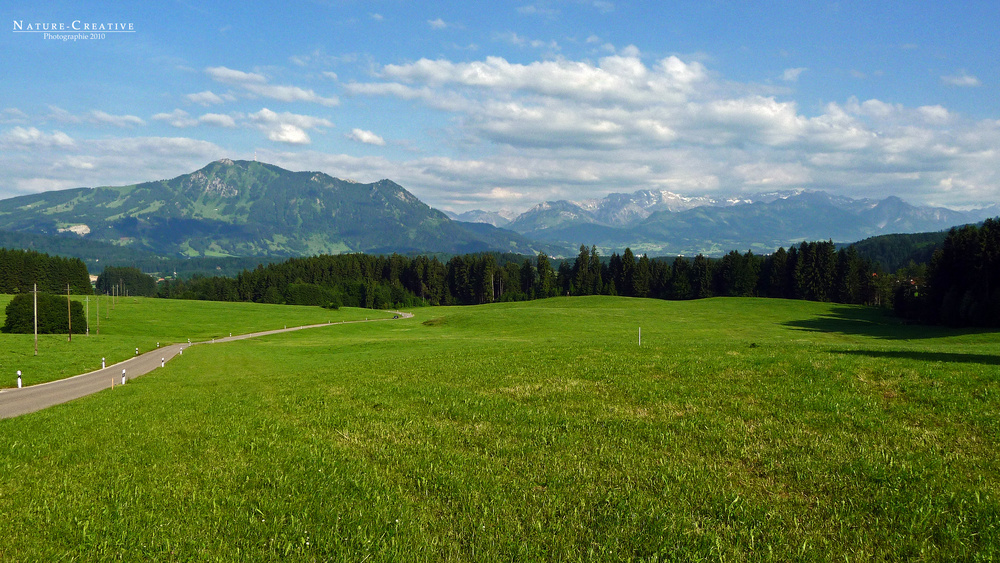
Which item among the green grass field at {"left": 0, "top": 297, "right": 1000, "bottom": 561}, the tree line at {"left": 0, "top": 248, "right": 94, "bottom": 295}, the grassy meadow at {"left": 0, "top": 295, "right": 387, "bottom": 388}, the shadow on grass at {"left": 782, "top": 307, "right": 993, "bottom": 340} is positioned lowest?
the grassy meadow at {"left": 0, "top": 295, "right": 387, "bottom": 388}

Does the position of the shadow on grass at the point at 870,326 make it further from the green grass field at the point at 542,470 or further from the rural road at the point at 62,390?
the rural road at the point at 62,390

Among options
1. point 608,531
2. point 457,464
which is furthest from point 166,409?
point 608,531

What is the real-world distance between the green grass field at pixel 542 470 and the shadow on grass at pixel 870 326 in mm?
57650

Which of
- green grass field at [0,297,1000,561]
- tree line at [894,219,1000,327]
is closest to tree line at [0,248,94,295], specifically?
green grass field at [0,297,1000,561]

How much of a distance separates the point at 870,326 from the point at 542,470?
84225mm

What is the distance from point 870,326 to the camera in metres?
74.4

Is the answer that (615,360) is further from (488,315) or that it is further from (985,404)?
(488,315)

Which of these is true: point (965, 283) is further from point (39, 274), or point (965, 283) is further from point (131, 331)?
point (39, 274)

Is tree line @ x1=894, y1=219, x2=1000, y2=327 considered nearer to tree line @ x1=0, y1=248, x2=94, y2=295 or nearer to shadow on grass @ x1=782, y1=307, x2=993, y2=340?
shadow on grass @ x1=782, y1=307, x2=993, y2=340

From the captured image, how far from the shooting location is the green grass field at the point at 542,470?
7.12 metres

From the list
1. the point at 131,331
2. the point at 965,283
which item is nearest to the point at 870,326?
the point at 965,283

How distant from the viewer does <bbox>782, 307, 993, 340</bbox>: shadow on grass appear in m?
61.5

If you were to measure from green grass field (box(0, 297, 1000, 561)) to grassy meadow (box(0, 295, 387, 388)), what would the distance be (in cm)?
3625

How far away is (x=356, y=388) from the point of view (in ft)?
61.2
